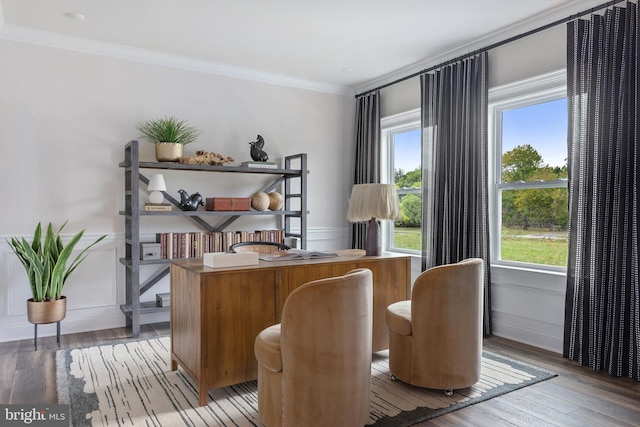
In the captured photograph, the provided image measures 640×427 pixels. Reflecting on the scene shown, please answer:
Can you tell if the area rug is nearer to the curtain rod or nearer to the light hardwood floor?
the light hardwood floor

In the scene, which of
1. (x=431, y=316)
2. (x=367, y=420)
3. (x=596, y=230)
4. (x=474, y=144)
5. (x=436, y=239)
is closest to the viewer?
(x=367, y=420)

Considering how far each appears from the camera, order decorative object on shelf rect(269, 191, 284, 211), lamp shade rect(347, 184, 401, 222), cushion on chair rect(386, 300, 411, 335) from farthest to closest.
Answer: decorative object on shelf rect(269, 191, 284, 211) < lamp shade rect(347, 184, 401, 222) < cushion on chair rect(386, 300, 411, 335)

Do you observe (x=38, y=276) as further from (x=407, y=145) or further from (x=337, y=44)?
(x=407, y=145)

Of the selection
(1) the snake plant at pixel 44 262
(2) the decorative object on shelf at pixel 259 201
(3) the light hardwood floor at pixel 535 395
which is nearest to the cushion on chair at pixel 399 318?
(3) the light hardwood floor at pixel 535 395

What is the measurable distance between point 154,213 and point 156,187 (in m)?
0.23

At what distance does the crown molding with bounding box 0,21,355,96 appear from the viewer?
3740 millimetres

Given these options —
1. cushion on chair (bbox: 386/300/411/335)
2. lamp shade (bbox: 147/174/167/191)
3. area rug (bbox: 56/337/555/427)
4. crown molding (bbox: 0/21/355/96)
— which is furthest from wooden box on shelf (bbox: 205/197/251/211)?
cushion on chair (bbox: 386/300/411/335)

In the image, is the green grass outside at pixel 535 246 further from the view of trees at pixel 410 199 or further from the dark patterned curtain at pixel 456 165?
the view of trees at pixel 410 199

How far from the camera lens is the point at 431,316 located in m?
2.57

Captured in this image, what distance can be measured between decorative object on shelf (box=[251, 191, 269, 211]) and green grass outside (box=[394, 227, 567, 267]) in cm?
228

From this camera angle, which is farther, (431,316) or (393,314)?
(393,314)

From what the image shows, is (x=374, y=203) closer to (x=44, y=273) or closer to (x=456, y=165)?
(x=456, y=165)

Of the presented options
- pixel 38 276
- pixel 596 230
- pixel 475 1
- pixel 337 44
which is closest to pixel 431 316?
pixel 596 230

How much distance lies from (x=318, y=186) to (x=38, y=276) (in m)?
3.01
